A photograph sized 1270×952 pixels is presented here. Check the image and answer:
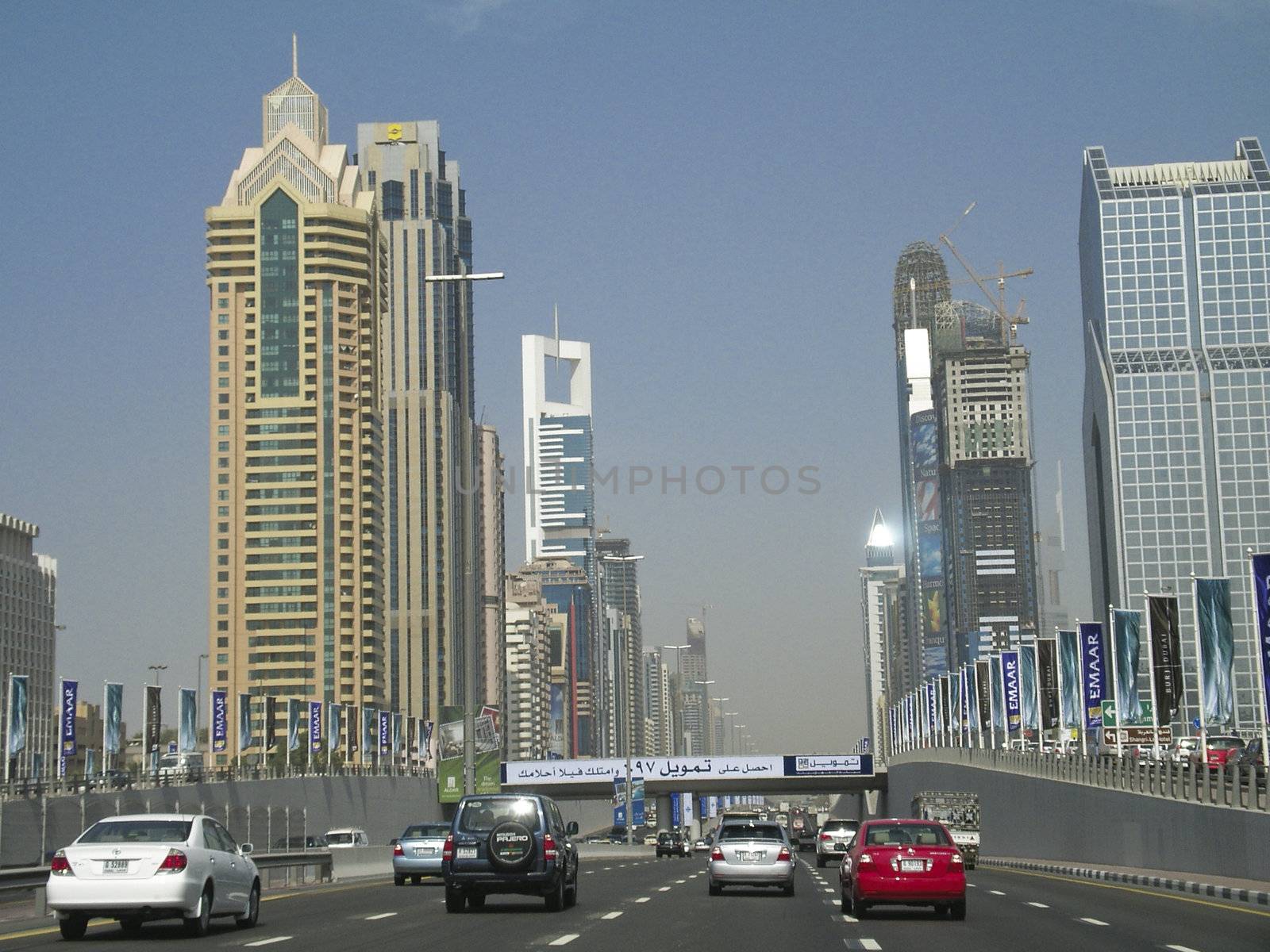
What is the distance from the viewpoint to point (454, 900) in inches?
1072

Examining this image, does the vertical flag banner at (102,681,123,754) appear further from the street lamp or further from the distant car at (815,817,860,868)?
the street lamp

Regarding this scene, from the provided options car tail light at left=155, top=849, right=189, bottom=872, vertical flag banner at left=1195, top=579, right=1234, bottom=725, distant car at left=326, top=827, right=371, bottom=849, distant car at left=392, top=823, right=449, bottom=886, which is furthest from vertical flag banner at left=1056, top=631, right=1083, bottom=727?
car tail light at left=155, top=849, right=189, bottom=872

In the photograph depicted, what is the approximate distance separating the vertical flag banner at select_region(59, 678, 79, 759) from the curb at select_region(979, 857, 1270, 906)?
1449 inches

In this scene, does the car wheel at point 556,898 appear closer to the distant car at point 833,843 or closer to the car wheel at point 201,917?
the car wheel at point 201,917

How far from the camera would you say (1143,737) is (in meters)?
67.6

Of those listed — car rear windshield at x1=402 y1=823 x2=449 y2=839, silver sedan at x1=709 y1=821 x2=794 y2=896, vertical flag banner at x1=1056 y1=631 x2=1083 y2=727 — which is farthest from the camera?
vertical flag banner at x1=1056 y1=631 x2=1083 y2=727

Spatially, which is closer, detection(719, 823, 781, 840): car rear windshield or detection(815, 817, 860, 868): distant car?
detection(719, 823, 781, 840): car rear windshield

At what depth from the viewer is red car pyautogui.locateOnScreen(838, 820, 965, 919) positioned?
86.5ft

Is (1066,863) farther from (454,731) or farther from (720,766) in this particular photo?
(720,766)

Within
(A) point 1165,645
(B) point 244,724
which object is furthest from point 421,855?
(B) point 244,724

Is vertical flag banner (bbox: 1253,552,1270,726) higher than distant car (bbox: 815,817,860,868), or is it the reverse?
vertical flag banner (bbox: 1253,552,1270,726)

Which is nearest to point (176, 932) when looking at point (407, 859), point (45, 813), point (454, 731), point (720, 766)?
point (45, 813)

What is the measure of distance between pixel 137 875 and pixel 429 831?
73.5 ft

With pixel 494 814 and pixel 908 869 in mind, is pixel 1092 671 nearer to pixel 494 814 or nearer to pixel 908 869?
pixel 908 869
